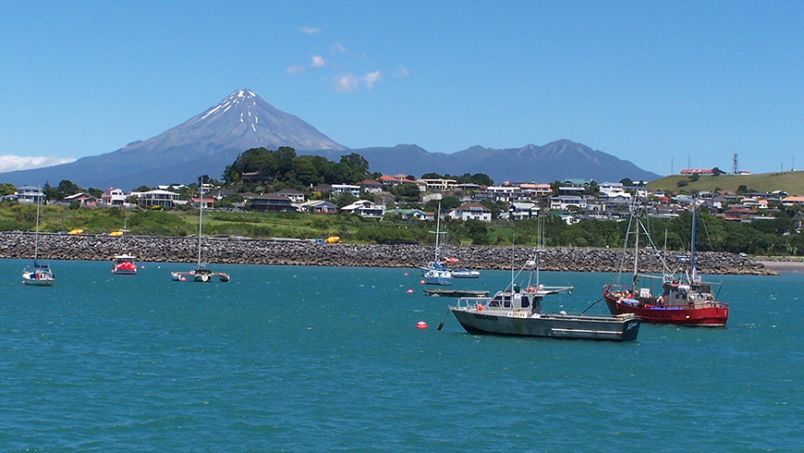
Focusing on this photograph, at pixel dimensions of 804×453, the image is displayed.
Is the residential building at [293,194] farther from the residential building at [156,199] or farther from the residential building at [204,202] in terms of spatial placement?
the residential building at [156,199]

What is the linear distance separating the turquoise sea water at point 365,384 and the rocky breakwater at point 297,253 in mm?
49086

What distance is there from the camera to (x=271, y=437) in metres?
23.5

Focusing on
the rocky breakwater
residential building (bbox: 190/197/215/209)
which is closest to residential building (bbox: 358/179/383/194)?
residential building (bbox: 190/197/215/209)

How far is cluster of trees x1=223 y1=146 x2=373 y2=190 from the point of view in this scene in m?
172

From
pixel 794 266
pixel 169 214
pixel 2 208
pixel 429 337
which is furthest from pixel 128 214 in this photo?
pixel 429 337

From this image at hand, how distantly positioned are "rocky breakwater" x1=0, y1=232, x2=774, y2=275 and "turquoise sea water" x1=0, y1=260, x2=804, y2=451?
4909 centimetres

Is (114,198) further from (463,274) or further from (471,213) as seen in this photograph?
(463,274)

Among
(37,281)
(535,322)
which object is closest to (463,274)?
(37,281)

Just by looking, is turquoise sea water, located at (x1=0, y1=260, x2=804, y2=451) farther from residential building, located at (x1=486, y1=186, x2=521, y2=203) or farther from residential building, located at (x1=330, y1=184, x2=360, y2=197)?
residential building, located at (x1=486, y1=186, x2=521, y2=203)

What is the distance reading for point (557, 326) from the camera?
3991cm

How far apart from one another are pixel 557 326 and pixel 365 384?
457 inches

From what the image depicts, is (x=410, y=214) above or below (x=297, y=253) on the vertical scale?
above

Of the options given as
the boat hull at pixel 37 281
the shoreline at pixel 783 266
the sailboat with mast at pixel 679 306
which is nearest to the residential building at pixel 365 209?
the shoreline at pixel 783 266

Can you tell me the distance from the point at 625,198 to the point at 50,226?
102332mm
